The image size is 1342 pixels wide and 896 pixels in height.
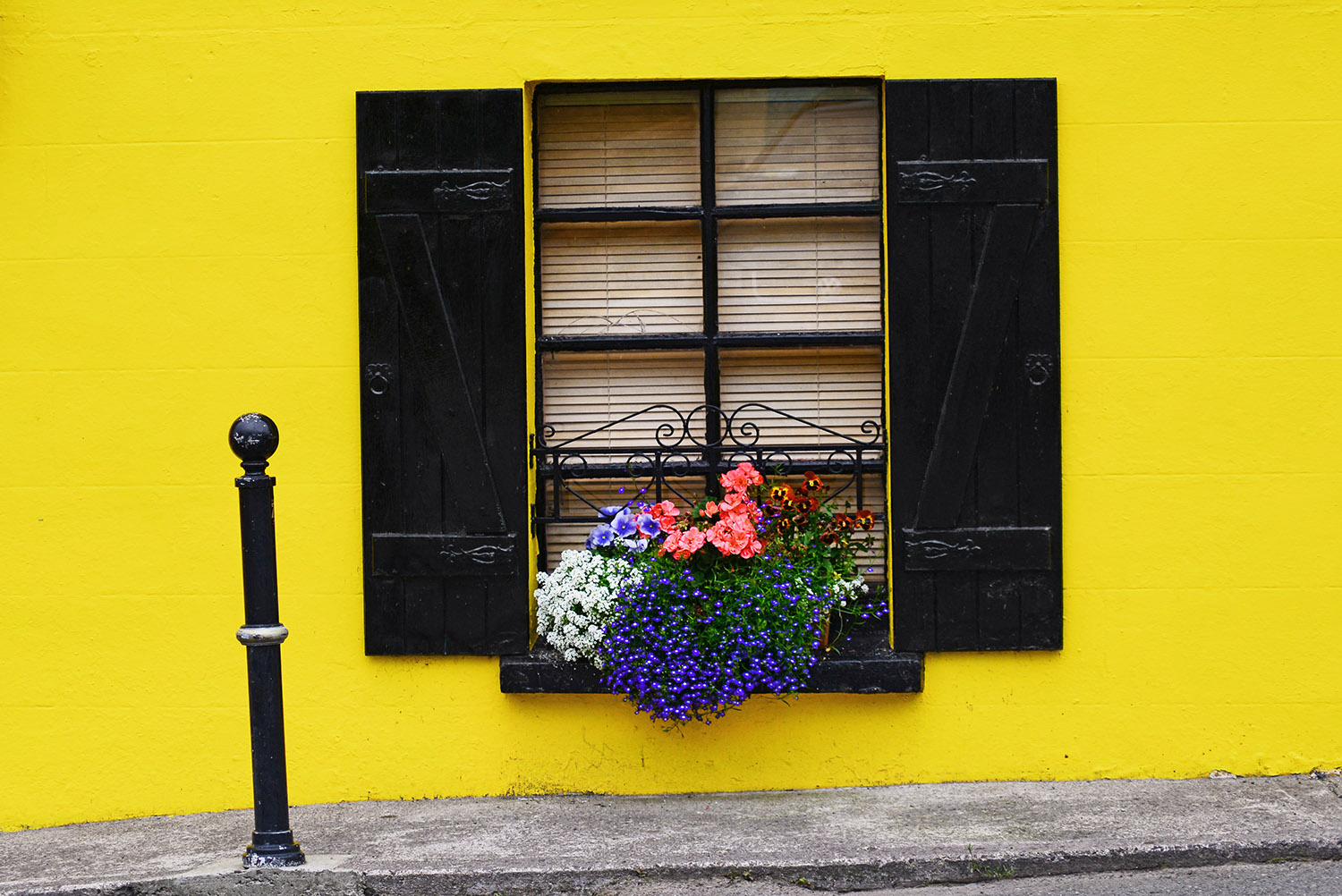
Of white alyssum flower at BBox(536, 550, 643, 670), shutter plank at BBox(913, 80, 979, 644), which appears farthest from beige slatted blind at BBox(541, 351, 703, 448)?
shutter plank at BBox(913, 80, 979, 644)

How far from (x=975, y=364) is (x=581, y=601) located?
5.01 ft

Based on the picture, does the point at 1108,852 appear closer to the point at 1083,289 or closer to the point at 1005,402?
the point at 1005,402

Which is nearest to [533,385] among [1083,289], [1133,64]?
[1083,289]

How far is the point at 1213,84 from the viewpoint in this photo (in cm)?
422

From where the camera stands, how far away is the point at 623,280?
14.9 feet

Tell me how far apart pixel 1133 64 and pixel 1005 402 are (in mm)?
1199

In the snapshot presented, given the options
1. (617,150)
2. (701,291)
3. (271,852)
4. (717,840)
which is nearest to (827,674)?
(717,840)

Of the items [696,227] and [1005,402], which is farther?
[696,227]

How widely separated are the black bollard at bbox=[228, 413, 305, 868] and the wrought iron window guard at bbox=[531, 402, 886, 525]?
3.81 ft

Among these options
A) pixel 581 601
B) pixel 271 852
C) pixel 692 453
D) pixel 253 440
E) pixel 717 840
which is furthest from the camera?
pixel 692 453

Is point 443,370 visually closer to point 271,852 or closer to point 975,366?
point 271,852

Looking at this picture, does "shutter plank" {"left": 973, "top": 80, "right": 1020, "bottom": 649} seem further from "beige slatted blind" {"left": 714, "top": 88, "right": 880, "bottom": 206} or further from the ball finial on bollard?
the ball finial on bollard

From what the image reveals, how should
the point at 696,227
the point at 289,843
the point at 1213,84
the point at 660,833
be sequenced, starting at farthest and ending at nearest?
the point at 696,227 → the point at 1213,84 → the point at 660,833 → the point at 289,843

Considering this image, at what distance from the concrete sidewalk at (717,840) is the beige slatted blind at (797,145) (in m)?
2.08
